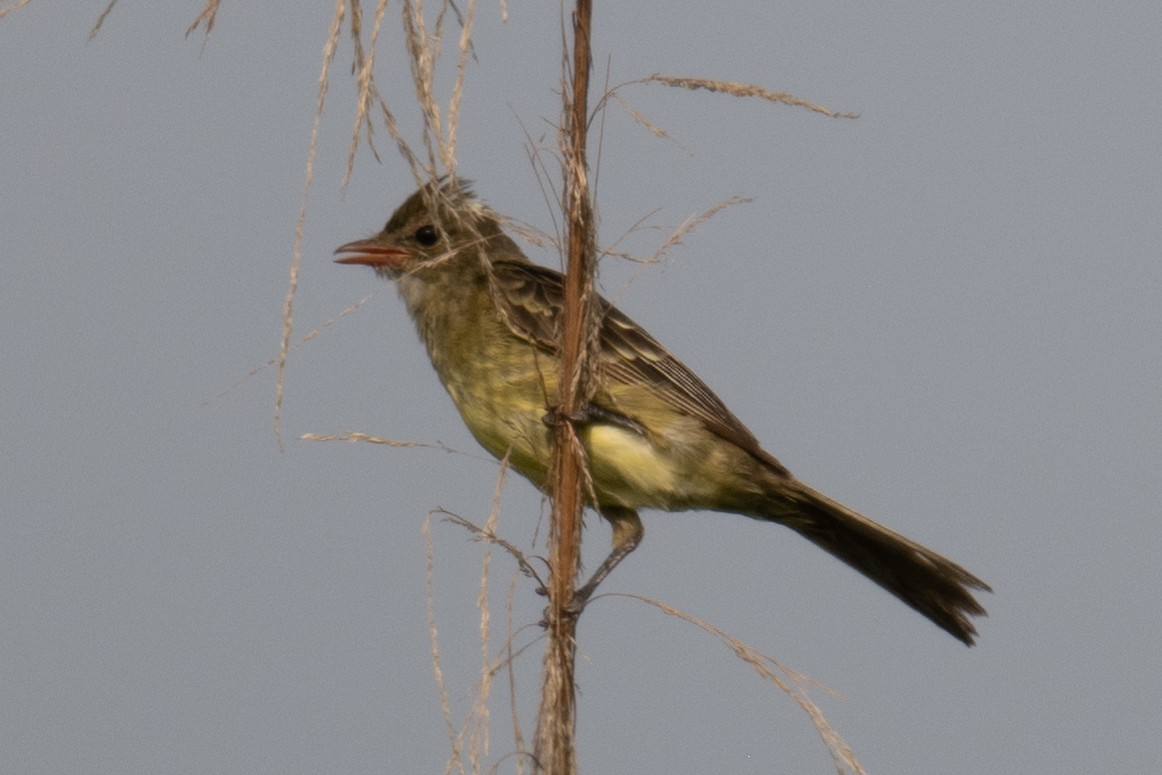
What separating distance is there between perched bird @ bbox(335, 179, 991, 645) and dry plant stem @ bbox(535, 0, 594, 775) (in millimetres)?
1724

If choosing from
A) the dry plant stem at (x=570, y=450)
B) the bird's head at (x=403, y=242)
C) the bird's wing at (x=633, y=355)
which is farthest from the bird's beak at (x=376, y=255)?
the dry plant stem at (x=570, y=450)

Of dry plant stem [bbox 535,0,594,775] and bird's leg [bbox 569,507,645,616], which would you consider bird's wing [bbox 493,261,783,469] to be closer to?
bird's leg [bbox 569,507,645,616]

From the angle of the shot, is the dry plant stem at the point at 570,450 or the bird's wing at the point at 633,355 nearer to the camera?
the dry plant stem at the point at 570,450

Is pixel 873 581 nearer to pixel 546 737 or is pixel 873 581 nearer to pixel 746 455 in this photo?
pixel 746 455

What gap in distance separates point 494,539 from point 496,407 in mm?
2143

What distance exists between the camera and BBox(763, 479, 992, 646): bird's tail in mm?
5133

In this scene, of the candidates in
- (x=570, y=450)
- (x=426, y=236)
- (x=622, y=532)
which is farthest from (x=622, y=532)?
(x=570, y=450)

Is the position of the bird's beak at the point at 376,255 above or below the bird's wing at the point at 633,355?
above

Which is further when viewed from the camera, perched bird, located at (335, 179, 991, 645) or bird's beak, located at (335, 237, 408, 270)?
bird's beak, located at (335, 237, 408, 270)

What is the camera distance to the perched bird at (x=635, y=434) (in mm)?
5035

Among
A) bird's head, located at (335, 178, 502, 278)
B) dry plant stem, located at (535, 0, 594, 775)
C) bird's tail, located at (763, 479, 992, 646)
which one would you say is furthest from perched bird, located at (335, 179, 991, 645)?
dry plant stem, located at (535, 0, 594, 775)

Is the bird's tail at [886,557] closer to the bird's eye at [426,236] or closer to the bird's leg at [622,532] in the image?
the bird's leg at [622,532]

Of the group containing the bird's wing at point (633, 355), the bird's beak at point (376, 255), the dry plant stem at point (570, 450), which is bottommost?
the dry plant stem at point (570, 450)

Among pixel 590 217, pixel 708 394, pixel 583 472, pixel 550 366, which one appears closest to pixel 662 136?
pixel 590 217
